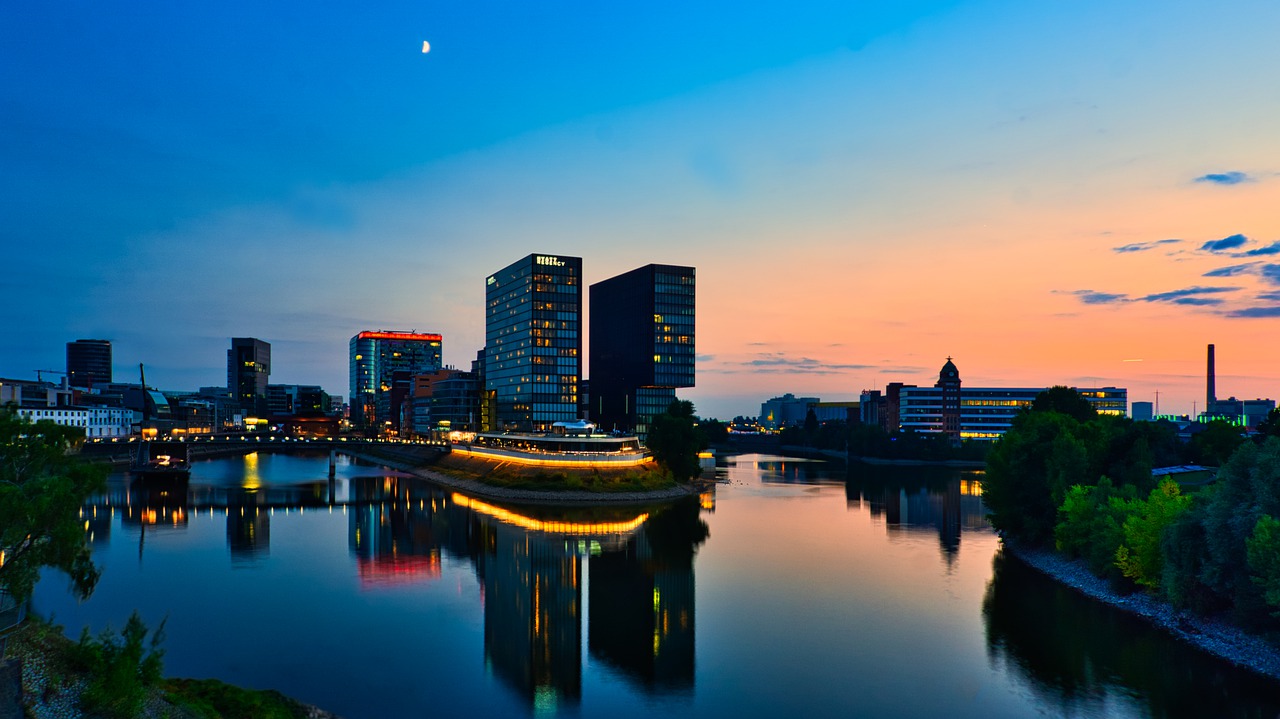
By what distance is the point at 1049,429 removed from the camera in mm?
78125

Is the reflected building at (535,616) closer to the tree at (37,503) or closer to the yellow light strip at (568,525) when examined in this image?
the yellow light strip at (568,525)

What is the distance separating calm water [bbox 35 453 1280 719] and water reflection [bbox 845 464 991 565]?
49.2 inches

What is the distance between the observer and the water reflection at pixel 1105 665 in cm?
3591

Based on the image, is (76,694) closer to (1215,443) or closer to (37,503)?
Answer: (37,503)

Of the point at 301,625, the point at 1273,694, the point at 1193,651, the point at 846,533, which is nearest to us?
the point at 1273,694

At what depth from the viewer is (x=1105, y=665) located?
41375mm

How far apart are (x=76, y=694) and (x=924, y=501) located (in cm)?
11037

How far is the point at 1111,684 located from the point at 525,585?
132 ft

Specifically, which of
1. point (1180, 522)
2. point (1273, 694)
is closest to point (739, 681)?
point (1273, 694)

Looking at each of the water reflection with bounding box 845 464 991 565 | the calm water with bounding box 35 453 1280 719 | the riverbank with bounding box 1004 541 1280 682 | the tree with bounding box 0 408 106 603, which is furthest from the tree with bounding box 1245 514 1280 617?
the tree with bounding box 0 408 106 603

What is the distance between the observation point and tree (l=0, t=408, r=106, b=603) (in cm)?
2892

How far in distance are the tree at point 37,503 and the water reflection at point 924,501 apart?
65788 millimetres

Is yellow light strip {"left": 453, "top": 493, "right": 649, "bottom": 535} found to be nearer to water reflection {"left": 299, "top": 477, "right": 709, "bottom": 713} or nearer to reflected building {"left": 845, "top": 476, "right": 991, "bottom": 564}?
water reflection {"left": 299, "top": 477, "right": 709, "bottom": 713}

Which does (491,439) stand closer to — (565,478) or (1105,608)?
(565,478)
